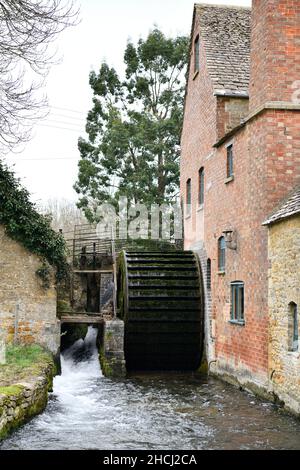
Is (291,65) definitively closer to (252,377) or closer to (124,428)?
(252,377)

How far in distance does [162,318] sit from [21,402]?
669 cm

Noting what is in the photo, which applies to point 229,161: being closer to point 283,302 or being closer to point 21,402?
point 283,302

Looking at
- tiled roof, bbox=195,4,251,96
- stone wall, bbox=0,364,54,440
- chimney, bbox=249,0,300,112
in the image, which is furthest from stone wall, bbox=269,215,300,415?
tiled roof, bbox=195,4,251,96

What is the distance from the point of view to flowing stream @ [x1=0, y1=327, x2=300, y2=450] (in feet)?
26.9

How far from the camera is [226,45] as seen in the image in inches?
627

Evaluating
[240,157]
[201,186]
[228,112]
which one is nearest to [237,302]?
[240,157]

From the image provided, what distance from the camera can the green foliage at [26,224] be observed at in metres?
14.5

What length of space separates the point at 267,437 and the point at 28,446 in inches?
141

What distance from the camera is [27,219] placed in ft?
47.8

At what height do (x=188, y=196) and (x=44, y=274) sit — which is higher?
(x=188, y=196)

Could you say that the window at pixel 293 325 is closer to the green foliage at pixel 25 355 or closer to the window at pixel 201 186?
the green foliage at pixel 25 355

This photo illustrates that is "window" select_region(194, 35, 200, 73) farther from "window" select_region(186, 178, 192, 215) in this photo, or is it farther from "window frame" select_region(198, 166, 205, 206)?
"window" select_region(186, 178, 192, 215)

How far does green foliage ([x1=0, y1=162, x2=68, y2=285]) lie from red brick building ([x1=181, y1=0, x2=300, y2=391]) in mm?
4245
